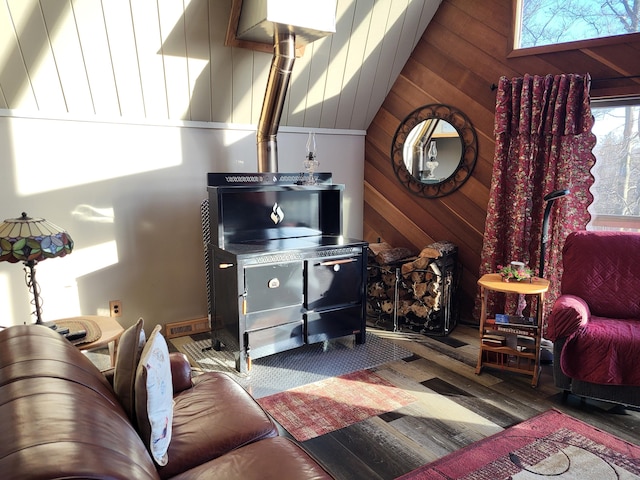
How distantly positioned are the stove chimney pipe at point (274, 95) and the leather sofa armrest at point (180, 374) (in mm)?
1890

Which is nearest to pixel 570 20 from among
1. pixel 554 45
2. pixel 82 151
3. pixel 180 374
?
pixel 554 45

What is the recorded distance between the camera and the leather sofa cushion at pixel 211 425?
148 centimetres

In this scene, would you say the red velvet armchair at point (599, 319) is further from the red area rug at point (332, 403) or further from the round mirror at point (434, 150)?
the round mirror at point (434, 150)

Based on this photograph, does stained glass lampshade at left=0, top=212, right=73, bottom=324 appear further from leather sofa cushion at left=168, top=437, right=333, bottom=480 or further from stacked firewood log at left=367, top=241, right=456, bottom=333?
stacked firewood log at left=367, top=241, right=456, bottom=333

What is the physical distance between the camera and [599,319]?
2713mm

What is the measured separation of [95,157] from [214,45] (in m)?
1.14

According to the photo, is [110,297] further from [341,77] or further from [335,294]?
[341,77]

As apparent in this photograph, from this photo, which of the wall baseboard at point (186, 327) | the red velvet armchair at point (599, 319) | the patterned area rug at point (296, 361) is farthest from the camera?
the wall baseboard at point (186, 327)

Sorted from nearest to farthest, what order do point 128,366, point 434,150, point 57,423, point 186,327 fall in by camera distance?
point 57,423
point 128,366
point 186,327
point 434,150

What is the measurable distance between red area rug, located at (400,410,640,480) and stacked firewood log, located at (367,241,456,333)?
1344mm

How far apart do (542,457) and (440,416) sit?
1.72 feet

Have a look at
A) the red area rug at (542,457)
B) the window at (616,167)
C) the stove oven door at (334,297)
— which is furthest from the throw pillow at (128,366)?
the window at (616,167)

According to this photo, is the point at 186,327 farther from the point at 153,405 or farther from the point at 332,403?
the point at 153,405

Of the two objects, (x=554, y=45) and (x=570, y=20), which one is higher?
(x=570, y=20)
